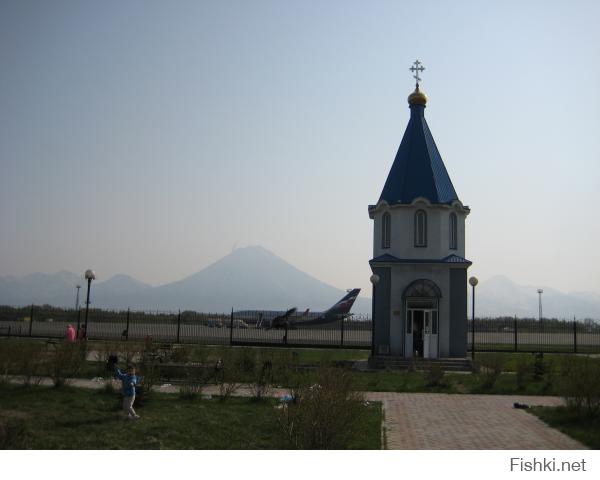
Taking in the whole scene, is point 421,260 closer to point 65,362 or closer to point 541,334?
point 65,362

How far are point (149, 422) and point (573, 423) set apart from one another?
280 inches

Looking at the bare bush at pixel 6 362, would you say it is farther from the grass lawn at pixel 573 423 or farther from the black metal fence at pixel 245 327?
the black metal fence at pixel 245 327

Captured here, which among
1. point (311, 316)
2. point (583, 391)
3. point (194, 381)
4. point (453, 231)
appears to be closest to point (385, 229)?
point (453, 231)

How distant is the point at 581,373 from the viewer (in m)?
10.9

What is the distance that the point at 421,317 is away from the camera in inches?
810

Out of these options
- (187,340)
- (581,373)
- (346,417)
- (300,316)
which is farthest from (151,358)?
(300,316)

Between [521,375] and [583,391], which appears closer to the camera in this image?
[583,391]

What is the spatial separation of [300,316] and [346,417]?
3182 centimetres

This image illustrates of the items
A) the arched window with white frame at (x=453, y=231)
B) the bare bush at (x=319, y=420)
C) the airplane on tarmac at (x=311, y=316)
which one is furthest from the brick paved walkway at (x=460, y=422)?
the airplane on tarmac at (x=311, y=316)

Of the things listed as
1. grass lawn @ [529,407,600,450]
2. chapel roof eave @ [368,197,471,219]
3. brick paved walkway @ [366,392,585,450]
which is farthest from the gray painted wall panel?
grass lawn @ [529,407,600,450]

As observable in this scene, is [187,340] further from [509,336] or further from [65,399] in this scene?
[509,336]

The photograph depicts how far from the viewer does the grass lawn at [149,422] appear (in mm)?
7895

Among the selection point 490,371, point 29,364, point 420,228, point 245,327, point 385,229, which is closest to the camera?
point 29,364

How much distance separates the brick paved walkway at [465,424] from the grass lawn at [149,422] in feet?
1.55
